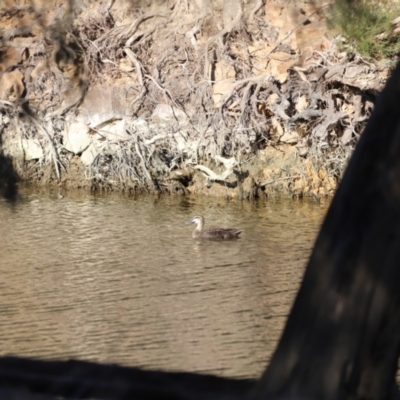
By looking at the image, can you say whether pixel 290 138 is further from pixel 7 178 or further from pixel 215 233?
pixel 7 178

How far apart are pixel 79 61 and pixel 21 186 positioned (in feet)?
9.48

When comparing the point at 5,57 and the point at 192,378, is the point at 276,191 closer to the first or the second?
the point at 5,57

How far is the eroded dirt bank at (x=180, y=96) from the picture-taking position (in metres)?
16.8

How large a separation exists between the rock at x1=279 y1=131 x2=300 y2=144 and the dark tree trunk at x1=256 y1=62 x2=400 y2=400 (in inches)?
553

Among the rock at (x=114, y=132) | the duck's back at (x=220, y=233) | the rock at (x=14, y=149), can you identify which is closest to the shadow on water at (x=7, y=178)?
the rock at (x=14, y=149)

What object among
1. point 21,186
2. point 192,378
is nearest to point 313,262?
point 192,378

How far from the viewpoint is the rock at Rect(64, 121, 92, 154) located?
61.3 ft

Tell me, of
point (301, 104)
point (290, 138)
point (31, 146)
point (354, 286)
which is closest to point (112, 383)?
point (354, 286)

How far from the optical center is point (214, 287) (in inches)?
420

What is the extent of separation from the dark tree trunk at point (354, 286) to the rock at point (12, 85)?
16428 mm

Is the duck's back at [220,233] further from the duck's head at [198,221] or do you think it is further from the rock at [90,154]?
the rock at [90,154]

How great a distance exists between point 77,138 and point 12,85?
2.16 metres

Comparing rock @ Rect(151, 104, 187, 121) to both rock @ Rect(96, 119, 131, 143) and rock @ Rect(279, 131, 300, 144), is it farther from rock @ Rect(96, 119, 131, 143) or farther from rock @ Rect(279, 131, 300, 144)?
rock @ Rect(279, 131, 300, 144)

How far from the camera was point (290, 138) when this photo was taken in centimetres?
1769
